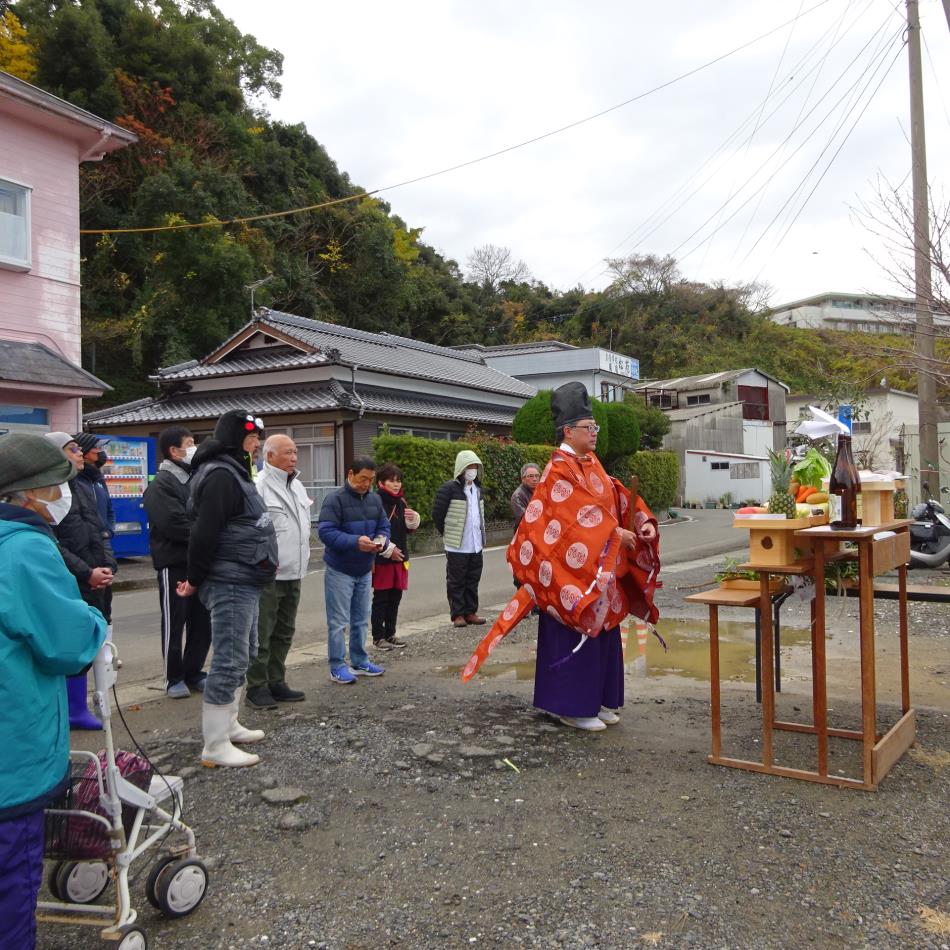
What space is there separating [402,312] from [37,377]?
26.6 meters

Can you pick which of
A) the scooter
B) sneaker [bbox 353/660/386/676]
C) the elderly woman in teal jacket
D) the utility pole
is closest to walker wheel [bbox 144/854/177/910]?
the elderly woman in teal jacket

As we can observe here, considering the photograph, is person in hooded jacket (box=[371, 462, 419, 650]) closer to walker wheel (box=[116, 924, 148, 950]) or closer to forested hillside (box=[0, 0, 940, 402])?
walker wheel (box=[116, 924, 148, 950])

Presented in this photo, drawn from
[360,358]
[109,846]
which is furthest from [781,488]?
[360,358]

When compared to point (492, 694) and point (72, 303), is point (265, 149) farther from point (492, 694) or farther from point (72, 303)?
point (492, 694)

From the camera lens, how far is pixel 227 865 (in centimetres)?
317

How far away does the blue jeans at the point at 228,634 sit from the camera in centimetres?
419

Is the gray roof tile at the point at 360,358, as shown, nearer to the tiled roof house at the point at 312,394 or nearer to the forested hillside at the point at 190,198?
the tiled roof house at the point at 312,394

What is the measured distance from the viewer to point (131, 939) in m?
2.44

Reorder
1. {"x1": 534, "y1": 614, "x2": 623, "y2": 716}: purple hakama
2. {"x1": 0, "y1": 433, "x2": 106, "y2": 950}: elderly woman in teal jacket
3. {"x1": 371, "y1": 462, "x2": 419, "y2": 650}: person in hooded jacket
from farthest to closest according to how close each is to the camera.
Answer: {"x1": 371, "y1": 462, "x2": 419, "y2": 650}: person in hooded jacket < {"x1": 534, "y1": 614, "x2": 623, "y2": 716}: purple hakama < {"x1": 0, "y1": 433, "x2": 106, "y2": 950}: elderly woman in teal jacket

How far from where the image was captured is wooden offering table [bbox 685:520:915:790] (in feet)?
12.1

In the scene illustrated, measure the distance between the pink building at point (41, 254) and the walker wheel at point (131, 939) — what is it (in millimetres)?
11709

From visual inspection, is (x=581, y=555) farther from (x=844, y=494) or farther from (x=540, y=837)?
(x=540, y=837)

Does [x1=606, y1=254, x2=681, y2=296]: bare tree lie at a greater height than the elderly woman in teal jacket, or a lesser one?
greater

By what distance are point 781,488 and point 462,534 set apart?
15.3 feet
